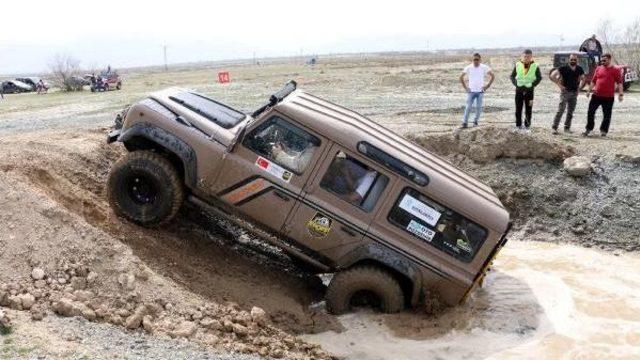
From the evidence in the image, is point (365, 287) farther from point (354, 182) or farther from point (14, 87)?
point (14, 87)

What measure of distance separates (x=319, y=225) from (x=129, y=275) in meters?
2.09

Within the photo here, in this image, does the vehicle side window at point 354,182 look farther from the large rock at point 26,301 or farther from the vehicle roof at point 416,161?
the large rock at point 26,301

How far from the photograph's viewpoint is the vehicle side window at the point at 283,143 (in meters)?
7.20

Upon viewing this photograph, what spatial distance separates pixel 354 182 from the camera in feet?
23.7

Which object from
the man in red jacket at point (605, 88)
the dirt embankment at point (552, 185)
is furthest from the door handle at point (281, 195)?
the man in red jacket at point (605, 88)

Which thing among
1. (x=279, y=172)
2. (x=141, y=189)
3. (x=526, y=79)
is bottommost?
(x=141, y=189)

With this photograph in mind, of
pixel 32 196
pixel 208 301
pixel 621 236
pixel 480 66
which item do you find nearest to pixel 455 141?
pixel 480 66

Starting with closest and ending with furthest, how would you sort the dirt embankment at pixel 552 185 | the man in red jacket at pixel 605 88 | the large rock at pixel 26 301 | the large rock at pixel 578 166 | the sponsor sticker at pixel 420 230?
the large rock at pixel 26 301
the sponsor sticker at pixel 420 230
the dirt embankment at pixel 552 185
the large rock at pixel 578 166
the man in red jacket at pixel 605 88

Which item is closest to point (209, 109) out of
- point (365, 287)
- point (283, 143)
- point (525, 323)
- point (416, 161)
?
point (283, 143)

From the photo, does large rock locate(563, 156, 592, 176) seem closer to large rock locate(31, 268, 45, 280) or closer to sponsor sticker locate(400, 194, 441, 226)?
sponsor sticker locate(400, 194, 441, 226)

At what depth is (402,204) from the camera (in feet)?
23.6

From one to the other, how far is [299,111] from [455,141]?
5599 millimetres

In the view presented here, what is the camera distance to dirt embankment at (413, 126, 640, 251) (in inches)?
416

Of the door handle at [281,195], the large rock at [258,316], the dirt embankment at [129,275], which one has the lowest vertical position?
the dirt embankment at [129,275]
